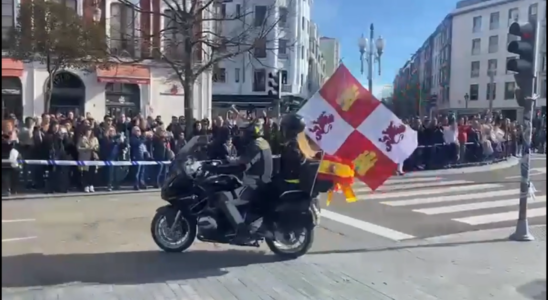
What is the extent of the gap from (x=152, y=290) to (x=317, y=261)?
6.25ft

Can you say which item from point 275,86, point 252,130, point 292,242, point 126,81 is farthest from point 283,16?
point 126,81

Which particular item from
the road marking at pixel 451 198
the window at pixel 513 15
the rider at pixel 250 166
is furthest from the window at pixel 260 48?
the window at pixel 513 15

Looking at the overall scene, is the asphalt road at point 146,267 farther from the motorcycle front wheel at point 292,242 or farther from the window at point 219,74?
the window at point 219,74

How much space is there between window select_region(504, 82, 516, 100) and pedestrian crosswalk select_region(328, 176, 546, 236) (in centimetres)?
205

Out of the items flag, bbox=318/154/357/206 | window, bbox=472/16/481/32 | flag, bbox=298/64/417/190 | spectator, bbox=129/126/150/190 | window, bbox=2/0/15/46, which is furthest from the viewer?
spectator, bbox=129/126/150/190

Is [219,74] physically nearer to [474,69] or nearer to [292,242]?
[292,242]

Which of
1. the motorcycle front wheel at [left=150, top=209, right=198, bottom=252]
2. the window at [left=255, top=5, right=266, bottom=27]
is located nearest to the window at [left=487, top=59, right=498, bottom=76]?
the motorcycle front wheel at [left=150, top=209, right=198, bottom=252]

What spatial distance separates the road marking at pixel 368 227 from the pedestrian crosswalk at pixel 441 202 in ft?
0.65

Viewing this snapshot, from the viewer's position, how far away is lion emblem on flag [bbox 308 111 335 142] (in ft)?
17.9

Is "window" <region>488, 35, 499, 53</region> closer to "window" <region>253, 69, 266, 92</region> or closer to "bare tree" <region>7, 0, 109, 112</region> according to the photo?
"bare tree" <region>7, 0, 109, 112</region>

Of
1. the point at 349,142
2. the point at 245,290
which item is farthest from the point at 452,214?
the point at 245,290

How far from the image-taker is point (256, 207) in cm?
612

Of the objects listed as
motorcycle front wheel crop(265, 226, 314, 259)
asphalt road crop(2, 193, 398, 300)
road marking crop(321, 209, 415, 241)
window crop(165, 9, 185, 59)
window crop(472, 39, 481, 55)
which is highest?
window crop(165, 9, 185, 59)

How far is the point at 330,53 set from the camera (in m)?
4.61
